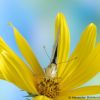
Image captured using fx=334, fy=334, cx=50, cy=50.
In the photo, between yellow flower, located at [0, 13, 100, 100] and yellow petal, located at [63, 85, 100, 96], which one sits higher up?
yellow flower, located at [0, 13, 100, 100]

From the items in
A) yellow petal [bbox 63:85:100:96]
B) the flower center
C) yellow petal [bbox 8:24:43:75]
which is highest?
yellow petal [bbox 8:24:43:75]

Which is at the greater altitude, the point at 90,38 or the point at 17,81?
the point at 90,38

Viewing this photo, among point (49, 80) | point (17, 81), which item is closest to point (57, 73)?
point (49, 80)

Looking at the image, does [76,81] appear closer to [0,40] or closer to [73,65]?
[73,65]

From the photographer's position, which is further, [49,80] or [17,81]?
[49,80]
